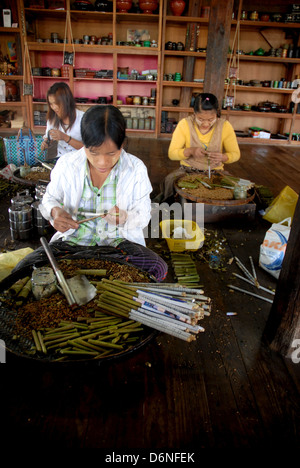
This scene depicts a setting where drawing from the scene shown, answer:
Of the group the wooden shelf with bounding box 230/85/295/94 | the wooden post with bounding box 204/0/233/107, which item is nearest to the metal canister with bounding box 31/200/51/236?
the wooden post with bounding box 204/0/233/107

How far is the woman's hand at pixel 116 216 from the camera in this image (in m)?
1.85

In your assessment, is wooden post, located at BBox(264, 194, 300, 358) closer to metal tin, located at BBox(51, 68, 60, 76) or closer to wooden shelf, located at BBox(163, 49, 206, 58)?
wooden shelf, located at BBox(163, 49, 206, 58)

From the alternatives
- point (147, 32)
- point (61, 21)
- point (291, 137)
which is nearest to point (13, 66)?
point (61, 21)

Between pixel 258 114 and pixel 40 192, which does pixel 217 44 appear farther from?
pixel 258 114

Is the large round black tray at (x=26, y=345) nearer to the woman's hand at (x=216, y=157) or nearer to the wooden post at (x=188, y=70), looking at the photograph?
the woman's hand at (x=216, y=157)

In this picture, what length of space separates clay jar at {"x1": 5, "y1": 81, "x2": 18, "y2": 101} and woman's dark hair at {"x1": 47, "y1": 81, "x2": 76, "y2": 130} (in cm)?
445

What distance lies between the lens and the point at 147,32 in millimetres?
7523

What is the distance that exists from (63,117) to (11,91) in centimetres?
464

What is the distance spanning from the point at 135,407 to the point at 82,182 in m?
1.17

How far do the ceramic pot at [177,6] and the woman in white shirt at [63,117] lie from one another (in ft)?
15.7

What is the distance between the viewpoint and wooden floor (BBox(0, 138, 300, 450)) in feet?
4.56

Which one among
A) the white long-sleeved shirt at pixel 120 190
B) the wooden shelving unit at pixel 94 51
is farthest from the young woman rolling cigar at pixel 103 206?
the wooden shelving unit at pixel 94 51

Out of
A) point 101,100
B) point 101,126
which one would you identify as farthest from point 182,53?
point 101,126

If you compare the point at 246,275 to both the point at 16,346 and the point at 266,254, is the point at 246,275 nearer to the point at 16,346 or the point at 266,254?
the point at 266,254
